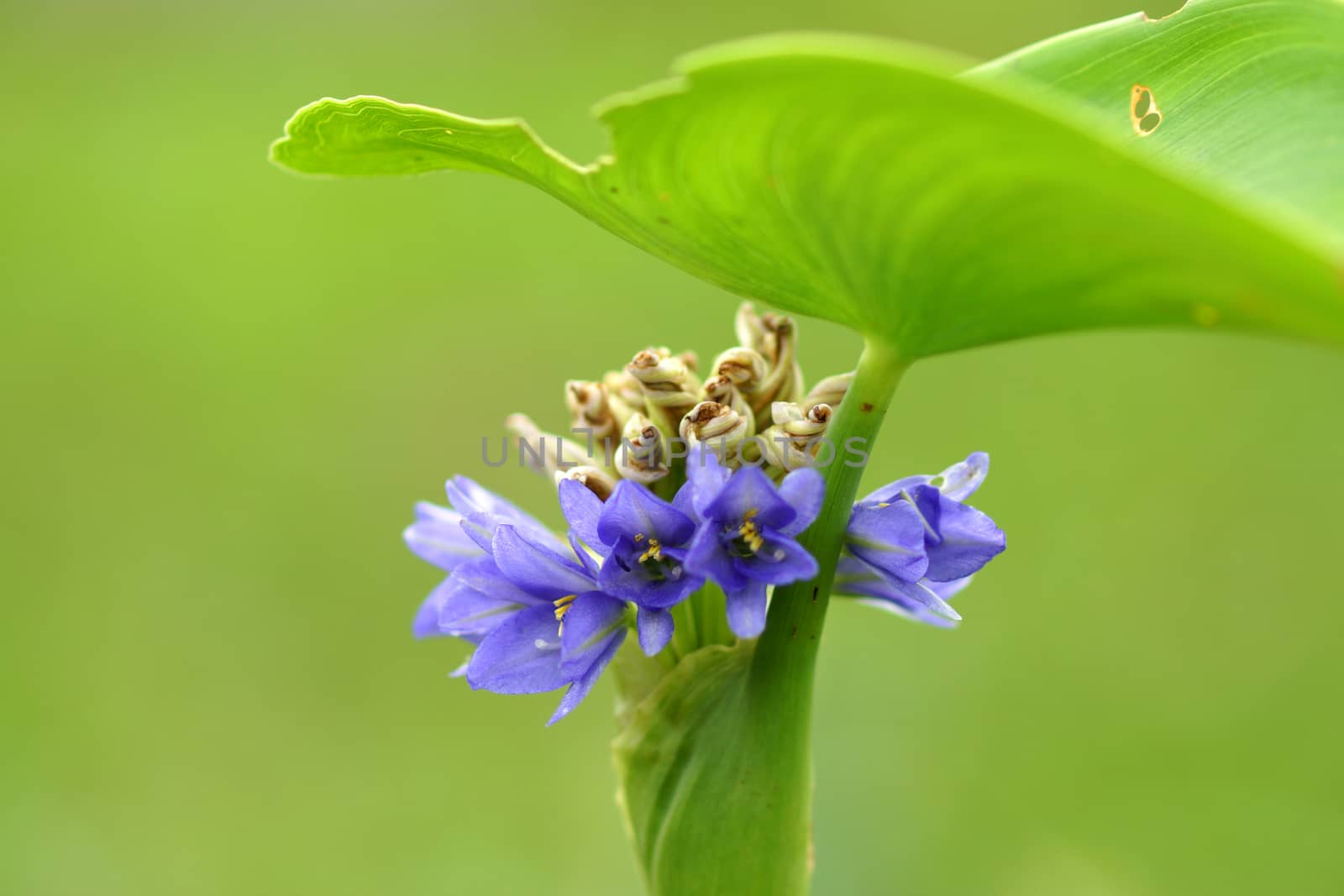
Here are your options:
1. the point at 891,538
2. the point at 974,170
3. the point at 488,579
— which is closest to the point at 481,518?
the point at 488,579

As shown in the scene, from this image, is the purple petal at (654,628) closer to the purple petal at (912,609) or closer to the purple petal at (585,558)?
the purple petal at (585,558)

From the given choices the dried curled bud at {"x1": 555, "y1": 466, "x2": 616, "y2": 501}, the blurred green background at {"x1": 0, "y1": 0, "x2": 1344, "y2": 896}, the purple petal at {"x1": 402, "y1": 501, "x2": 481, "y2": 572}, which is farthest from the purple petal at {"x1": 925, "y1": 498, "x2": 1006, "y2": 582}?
the blurred green background at {"x1": 0, "y1": 0, "x2": 1344, "y2": 896}

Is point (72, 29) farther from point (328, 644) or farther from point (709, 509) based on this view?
point (709, 509)

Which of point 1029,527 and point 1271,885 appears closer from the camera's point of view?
point 1271,885

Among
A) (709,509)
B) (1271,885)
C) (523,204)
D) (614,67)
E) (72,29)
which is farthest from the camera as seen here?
(72,29)

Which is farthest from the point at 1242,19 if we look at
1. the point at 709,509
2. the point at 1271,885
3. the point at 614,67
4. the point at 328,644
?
the point at 614,67

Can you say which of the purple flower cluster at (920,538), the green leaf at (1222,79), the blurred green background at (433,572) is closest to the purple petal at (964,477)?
the purple flower cluster at (920,538)

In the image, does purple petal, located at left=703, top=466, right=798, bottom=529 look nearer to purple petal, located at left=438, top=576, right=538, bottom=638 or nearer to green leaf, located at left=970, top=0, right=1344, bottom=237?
purple petal, located at left=438, top=576, right=538, bottom=638
